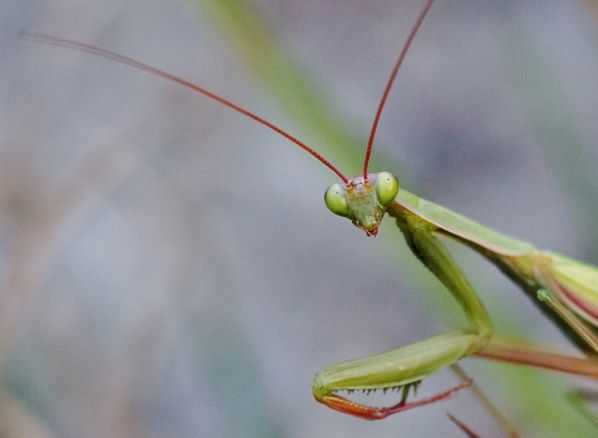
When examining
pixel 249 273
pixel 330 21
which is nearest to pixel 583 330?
pixel 249 273

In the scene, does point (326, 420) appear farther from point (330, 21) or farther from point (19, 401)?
point (330, 21)

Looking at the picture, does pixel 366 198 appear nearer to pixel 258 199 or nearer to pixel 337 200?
pixel 337 200

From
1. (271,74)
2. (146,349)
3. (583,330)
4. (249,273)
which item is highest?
(249,273)

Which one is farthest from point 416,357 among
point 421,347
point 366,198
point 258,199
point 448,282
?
point 258,199

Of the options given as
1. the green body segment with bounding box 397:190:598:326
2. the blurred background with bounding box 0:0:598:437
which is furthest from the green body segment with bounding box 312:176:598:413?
the blurred background with bounding box 0:0:598:437

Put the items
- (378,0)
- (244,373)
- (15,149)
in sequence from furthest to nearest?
(378,0)
(15,149)
(244,373)

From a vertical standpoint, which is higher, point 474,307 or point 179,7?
point 179,7

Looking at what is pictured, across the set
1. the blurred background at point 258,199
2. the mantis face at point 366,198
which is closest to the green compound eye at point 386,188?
the mantis face at point 366,198
